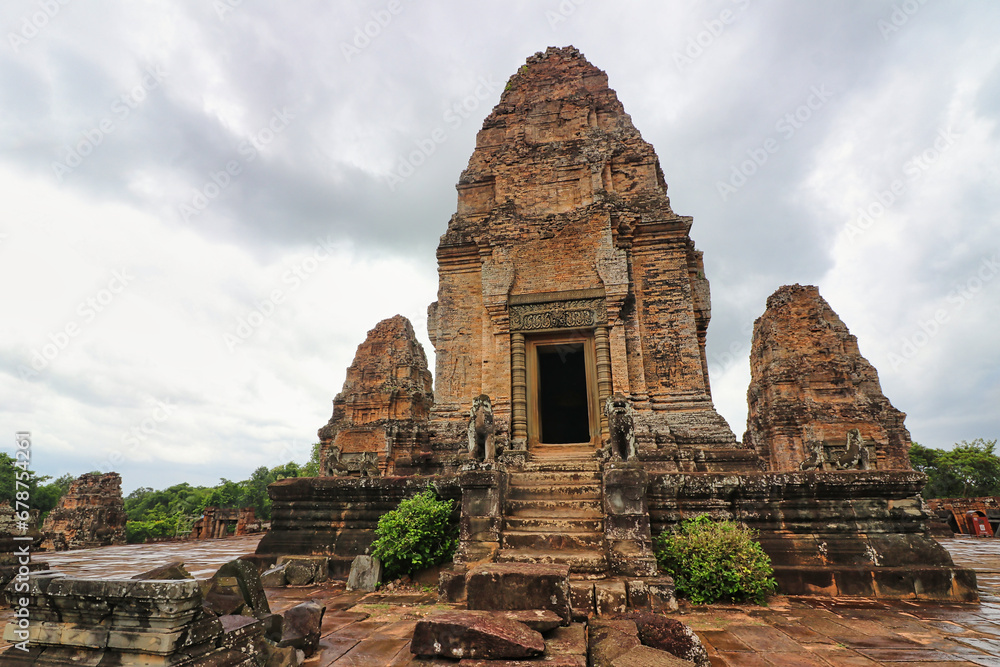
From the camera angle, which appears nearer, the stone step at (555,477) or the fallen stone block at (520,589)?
the fallen stone block at (520,589)

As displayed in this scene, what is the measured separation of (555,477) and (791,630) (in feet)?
11.8

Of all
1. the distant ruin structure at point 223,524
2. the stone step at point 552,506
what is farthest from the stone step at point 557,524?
the distant ruin structure at point 223,524

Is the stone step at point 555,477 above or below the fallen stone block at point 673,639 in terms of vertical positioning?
above

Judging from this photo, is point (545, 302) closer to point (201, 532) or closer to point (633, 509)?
point (633, 509)

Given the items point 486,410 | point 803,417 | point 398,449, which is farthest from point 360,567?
point 803,417

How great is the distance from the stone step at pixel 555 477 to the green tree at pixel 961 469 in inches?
1358

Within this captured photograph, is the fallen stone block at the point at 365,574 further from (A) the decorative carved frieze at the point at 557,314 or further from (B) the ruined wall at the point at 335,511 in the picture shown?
(A) the decorative carved frieze at the point at 557,314

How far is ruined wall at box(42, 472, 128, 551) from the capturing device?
57.1 feet

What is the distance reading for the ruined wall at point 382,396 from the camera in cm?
2081

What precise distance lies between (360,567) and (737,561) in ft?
14.9

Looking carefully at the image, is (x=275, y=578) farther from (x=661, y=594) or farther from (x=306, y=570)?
(x=661, y=594)

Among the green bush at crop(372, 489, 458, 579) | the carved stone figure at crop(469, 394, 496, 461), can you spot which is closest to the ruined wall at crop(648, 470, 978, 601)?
the carved stone figure at crop(469, 394, 496, 461)

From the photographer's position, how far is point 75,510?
59.1ft

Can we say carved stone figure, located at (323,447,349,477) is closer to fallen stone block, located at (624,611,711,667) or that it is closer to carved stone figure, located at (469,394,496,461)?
carved stone figure, located at (469,394,496,461)
